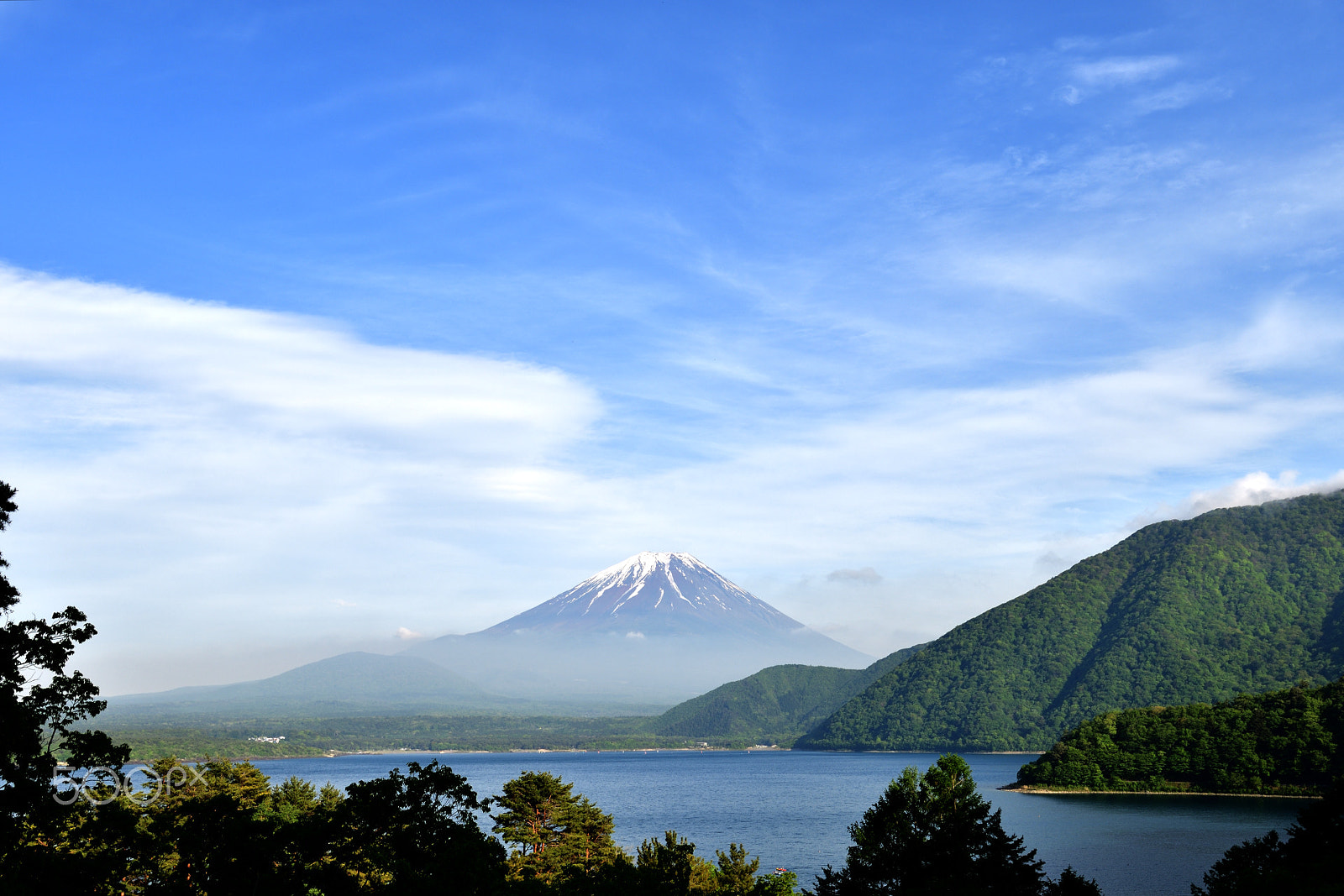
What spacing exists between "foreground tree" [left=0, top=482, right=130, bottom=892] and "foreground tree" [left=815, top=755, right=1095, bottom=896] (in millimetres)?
23509

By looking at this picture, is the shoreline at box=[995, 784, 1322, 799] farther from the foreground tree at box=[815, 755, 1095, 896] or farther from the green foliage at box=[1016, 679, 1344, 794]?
the foreground tree at box=[815, 755, 1095, 896]

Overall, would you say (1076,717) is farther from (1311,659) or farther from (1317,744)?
(1317,744)

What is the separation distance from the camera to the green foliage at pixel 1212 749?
9919cm

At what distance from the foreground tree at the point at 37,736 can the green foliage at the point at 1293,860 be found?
2622 centimetres

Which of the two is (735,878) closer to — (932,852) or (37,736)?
(932,852)

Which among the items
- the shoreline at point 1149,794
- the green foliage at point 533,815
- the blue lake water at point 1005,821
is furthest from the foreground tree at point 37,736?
the shoreline at point 1149,794

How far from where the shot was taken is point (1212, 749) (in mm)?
107062

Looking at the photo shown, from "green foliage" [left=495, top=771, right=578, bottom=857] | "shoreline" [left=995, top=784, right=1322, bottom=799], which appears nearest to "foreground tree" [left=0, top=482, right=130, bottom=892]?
"green foliage" [left=495, top=771, right=578, bottom=857]

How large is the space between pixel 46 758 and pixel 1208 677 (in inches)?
7956

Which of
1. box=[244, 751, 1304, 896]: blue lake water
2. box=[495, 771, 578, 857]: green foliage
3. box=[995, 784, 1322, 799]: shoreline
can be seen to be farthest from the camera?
box=[995, 784, 1322, 799]: shoreline

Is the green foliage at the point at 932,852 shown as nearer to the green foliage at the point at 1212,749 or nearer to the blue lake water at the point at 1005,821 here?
the blue lake water at the point at 1005,821

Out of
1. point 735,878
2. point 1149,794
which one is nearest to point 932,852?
point 735,878

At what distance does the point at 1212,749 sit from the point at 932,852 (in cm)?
9051

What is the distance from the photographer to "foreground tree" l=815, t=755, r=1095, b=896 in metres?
33.1
